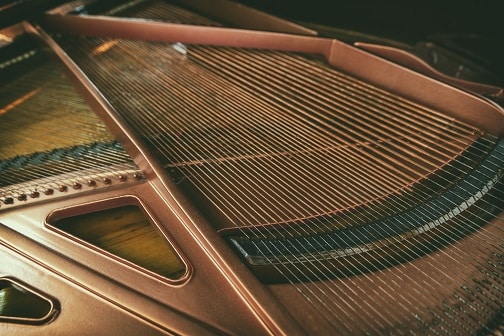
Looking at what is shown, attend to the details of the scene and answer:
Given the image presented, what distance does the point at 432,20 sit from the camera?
4012 mm

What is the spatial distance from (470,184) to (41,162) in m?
2.03

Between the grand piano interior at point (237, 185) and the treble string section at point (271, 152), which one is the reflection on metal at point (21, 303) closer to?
the grand piano interior at point (237, 185)

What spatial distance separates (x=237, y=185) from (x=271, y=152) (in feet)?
0.94

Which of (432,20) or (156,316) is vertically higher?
(432,20)

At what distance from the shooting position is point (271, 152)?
1.90m

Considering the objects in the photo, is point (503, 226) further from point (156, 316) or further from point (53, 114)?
point (53, 114)

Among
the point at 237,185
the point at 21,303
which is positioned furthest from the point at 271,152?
the point at 21,303

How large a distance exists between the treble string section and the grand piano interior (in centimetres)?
1

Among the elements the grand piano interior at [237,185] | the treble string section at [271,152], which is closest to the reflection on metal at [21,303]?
the grand piano interior at [237,185]

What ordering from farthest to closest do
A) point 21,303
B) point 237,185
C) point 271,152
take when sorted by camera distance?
point 271,152 → point 237,185 → point 21,303

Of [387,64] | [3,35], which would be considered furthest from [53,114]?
[387,64]

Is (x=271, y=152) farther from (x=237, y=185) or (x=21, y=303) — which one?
(x=21, y=303)

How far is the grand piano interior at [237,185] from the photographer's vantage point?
3.89 feet

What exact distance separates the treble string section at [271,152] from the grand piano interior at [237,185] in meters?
0.01
